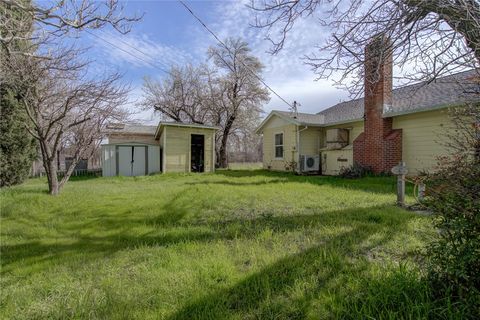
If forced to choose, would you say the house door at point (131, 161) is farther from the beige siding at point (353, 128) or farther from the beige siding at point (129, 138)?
the beige siding at point (353, 128)

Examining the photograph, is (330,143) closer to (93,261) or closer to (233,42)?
(93,261)

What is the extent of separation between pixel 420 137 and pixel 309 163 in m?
4.71

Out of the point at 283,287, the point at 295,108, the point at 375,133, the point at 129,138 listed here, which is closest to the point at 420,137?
the point at 375,133

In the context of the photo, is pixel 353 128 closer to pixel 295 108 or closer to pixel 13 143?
pixel 295 108

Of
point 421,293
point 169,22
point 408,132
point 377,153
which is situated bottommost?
point 421,293

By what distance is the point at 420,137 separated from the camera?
8891mm

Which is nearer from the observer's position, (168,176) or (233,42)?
(168,176)

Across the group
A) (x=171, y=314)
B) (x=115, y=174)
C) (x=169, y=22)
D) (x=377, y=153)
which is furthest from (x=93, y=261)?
(x=115, y=174)

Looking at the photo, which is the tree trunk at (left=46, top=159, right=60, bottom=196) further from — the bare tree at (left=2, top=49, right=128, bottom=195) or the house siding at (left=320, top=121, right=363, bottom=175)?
the house siding at (left=320, top=121, right=363, bottom=175)

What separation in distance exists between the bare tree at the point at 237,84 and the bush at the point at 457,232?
1949 cm

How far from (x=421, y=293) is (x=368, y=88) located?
134 inches

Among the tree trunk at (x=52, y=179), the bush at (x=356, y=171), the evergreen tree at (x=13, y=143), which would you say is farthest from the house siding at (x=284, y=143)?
the evergreen tree at (x=13, y=143)

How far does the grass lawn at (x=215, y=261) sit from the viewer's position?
1962 millimetres

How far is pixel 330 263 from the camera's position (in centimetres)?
258
